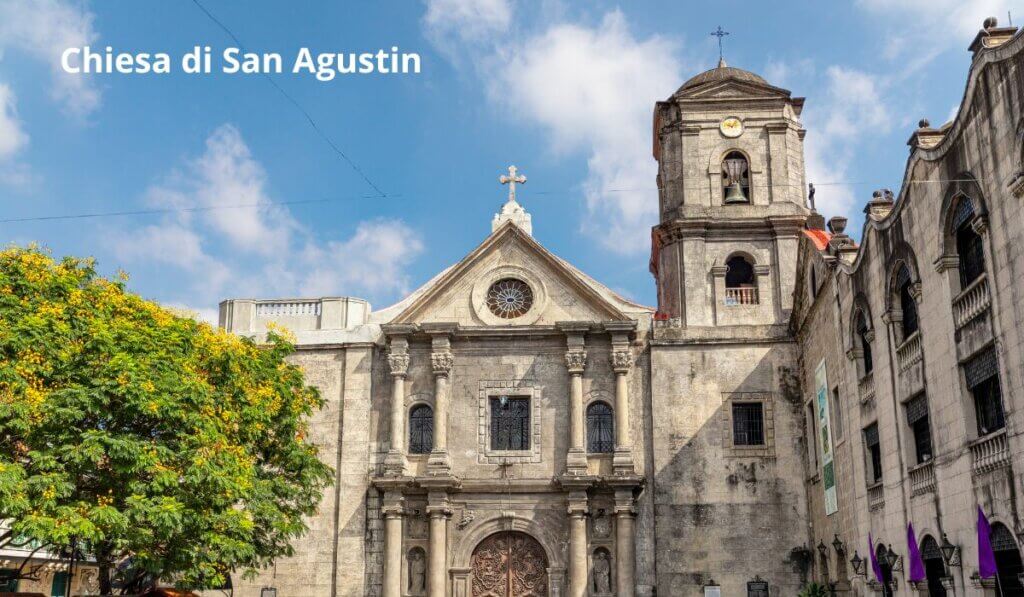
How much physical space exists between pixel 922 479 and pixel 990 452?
9.36ft

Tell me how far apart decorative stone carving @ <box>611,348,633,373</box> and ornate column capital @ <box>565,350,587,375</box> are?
2.54 feet

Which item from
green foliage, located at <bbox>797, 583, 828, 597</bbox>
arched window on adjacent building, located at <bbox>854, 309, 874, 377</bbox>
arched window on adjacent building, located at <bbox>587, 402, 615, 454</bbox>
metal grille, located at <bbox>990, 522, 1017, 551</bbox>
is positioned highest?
arched window on adjacent building, located at <bbox>854, 309, 874, 377</bbox>

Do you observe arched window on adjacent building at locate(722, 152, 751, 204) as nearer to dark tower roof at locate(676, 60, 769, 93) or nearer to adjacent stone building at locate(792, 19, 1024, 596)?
dark tower roof at locate(676, 60, 769, 93)

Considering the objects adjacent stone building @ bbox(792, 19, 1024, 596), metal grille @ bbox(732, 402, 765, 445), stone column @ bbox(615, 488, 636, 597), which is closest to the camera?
adjacent stone building @ bbox(792, 19, 1024, 596)

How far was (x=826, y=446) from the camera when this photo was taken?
2244cm

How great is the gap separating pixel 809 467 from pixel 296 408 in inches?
491

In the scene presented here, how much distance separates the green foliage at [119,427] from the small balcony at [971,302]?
1191 cm

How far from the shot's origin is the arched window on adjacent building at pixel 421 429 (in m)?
26.5

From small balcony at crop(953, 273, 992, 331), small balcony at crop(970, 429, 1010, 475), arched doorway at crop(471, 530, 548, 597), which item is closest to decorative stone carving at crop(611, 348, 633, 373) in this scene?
arched doorway at crop(471, 530, 548, 597)

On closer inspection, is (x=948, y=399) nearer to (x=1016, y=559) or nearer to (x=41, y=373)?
(x=1016, y=559)

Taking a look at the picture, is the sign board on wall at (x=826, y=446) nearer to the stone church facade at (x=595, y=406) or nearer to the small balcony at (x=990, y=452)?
the stone church facade at (x=595, y=406)

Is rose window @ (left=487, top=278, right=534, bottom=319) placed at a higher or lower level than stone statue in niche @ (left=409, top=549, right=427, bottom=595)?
higher

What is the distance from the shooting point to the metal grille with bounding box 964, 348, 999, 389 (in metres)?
13.7

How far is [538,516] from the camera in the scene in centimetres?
2564
